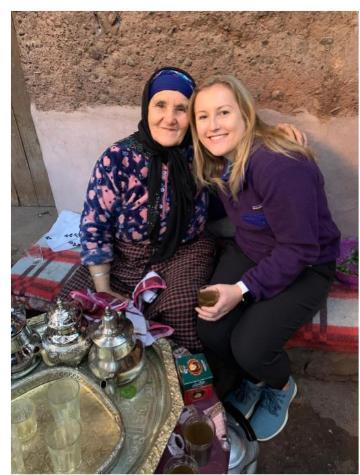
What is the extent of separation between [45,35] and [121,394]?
2.08 meters

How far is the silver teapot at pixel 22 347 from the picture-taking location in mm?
1461

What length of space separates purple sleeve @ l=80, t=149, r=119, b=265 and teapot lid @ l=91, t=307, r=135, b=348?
69 cm

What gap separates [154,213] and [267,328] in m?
0.77

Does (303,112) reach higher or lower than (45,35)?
lower

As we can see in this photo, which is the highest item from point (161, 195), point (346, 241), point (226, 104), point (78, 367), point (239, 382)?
point (226, 104)

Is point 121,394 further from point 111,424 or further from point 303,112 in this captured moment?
point 303,112

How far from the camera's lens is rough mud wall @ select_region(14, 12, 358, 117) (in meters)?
2.10

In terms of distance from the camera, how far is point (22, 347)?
1.48 m

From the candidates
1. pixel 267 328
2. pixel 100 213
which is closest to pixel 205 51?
pixel 100 213

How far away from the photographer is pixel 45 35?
241cm

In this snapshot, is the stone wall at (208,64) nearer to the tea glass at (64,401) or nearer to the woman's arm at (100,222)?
the woman's arm at (100,222)

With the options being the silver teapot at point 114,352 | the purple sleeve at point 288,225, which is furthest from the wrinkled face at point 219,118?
the silver teapot at point 114,352

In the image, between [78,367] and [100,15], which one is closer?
[78,367]

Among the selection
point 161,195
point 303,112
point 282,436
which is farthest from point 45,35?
point 282,436
